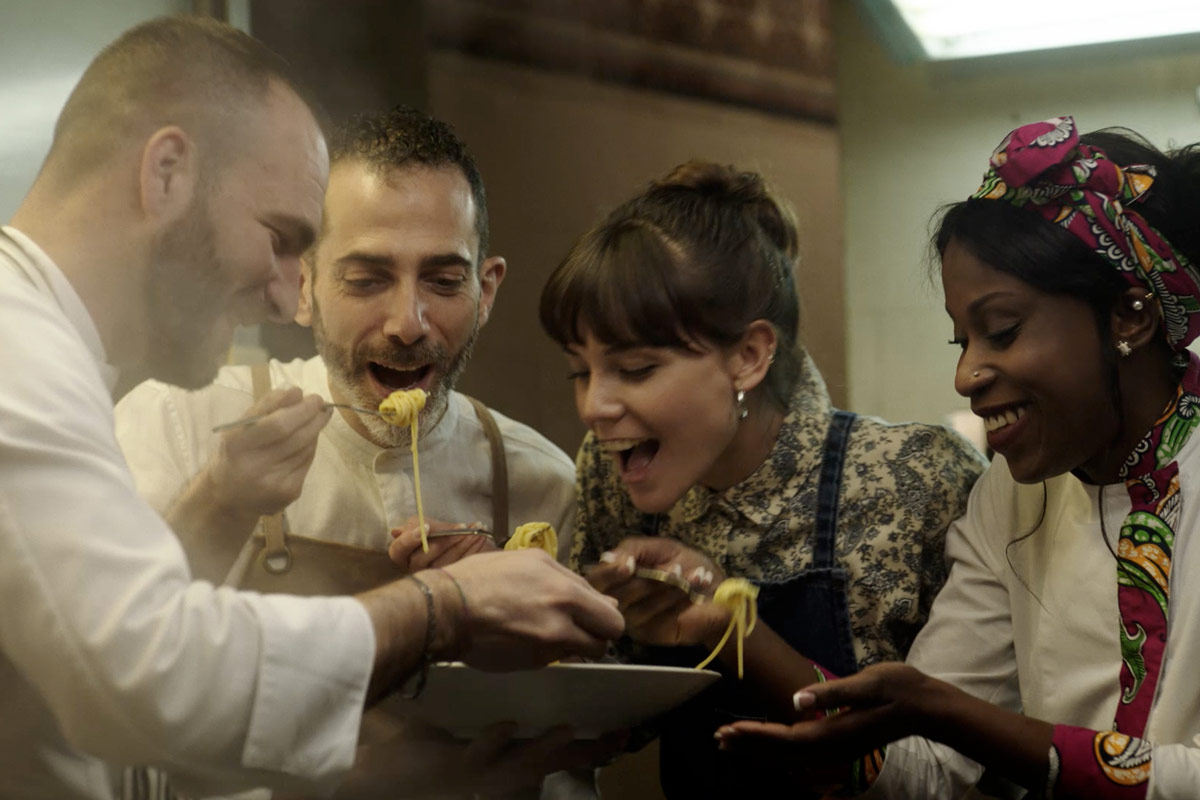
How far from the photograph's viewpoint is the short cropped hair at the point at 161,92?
3.27 ft

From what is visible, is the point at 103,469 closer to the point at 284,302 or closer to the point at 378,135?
the point at 284,302

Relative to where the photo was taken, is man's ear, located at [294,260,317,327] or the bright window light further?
the bright window light

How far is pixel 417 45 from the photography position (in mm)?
1717

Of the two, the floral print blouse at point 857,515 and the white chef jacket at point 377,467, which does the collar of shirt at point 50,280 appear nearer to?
the white chef jacket at point 377,467

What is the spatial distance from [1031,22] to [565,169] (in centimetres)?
68

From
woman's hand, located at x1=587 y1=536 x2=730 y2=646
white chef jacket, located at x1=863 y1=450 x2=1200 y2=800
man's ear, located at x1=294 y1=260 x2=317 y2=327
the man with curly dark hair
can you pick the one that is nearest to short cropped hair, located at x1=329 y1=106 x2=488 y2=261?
the man with curly dark hair

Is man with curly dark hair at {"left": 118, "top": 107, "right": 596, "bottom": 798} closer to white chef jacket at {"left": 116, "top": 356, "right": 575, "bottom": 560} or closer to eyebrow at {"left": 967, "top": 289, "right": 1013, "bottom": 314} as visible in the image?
white chef jacket at {"left": 116, "top": 356, "right": 575, "bottom": 560}

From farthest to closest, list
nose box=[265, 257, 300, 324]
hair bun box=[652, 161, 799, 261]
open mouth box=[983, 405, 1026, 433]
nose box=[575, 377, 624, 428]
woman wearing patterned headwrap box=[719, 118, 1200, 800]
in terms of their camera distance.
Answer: hair bun box=[652, 161, 799, 261]
nose box=[575, 377, 624, 428]
open mouth box=[983, 405, 1026, 433]
woman wearing patterned headwrap box=[719, 118, 1200, 800]
nose box=[265, 257, 300, 324]

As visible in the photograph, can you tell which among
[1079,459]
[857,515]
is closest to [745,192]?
[857,515]

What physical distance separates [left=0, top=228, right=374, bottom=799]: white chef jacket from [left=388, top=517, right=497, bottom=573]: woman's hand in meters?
0.44

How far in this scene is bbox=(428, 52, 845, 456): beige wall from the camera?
178cm

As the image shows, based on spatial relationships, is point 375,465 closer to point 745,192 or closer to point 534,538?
point 534,538

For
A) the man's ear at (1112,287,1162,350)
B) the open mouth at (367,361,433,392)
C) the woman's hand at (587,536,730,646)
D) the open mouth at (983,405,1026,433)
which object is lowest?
the woman's hand at (587,536,730,646)

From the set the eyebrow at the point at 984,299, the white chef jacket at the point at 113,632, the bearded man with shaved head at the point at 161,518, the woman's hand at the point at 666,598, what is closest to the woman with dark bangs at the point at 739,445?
the woman's hand at the point at 666,598
